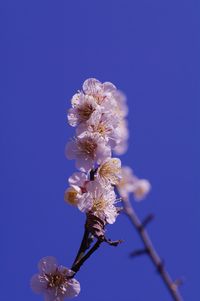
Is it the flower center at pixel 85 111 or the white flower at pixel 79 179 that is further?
the flower center at pixel 85 111

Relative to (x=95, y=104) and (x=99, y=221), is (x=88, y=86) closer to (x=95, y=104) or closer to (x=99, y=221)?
Answer: (x=95, y=104)

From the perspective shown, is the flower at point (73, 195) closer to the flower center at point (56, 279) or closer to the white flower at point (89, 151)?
the white flower at point (89, 151)

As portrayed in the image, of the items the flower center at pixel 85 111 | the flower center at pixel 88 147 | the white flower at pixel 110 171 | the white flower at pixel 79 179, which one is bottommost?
the white flower at pixel 79 179

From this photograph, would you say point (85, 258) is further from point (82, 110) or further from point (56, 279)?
point (82, 110)

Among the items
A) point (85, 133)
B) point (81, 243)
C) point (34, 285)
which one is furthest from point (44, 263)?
point (85, 133)

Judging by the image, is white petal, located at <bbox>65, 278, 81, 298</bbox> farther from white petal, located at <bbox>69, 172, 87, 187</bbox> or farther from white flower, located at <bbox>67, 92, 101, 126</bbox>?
white flower, located at <bbox>67, 92, 101, 126</bbox>

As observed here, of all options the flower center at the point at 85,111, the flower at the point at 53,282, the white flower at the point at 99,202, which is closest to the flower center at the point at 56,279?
the flower at the point at 53,282

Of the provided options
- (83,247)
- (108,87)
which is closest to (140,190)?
(108,87)
